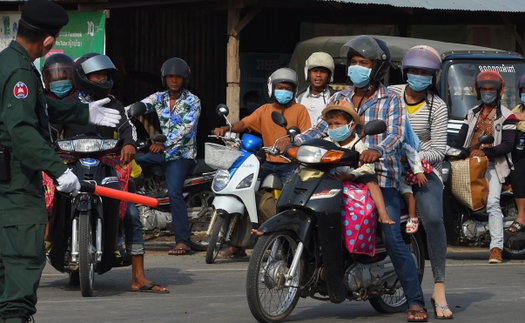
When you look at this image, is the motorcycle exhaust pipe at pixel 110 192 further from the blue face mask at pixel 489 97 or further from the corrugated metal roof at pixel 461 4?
the corrugated metal roof at pixel 461 4

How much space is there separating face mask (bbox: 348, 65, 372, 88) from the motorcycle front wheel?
1.15 m

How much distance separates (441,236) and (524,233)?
14.5 ft

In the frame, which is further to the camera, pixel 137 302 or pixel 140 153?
pixel 140 153

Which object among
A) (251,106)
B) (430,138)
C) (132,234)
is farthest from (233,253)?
(251,106)

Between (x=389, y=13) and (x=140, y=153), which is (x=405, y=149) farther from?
(x=389, y=13)

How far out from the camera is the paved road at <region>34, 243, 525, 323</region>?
723cm

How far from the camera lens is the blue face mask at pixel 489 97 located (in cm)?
1106

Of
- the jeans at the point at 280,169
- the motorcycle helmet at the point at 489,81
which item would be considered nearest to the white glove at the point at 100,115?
the jeans at the point at 280,169

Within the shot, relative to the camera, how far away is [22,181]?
5.29 meters

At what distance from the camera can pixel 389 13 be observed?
1867cm

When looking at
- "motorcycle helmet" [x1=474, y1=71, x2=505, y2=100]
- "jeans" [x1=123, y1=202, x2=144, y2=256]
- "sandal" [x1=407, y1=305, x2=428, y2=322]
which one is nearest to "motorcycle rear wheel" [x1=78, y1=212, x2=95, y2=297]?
"jeans" [x1=123, y1=202, x2=144, y2=256]

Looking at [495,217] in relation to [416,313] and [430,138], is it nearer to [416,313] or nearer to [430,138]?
[430,138]

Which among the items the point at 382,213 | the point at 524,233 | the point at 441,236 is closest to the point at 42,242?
the point at 382,213

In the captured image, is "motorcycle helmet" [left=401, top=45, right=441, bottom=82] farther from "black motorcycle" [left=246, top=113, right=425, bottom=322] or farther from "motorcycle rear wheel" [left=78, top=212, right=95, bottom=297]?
"motorcycle rear wheel" [left=78, top=212, right=95, bottom=297]
